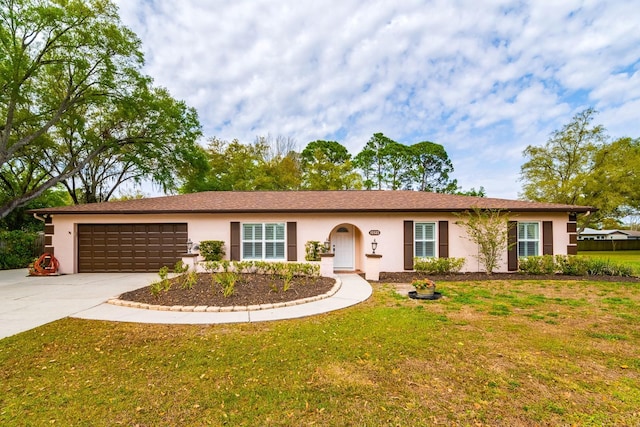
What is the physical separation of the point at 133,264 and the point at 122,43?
10.9 m

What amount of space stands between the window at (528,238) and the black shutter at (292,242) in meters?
8.74

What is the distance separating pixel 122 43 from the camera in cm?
1352

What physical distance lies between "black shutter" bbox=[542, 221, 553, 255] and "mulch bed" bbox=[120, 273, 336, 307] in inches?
340

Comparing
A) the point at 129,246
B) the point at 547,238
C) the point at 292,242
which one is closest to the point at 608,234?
the point at 547,238

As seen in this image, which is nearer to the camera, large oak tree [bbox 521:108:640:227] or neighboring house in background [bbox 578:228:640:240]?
large oak tree [bbox 521:108:640:227]

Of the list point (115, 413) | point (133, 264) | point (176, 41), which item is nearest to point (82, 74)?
point (176, 41)

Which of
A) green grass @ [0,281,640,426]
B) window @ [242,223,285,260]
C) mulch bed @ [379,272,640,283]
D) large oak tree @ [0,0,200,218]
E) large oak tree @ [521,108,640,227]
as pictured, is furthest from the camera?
large oak tree @ [521,108,640,227]

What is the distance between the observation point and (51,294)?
7324 millimetres

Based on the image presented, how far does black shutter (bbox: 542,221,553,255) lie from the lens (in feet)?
35.0

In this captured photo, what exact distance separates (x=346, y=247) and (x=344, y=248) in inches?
3.7

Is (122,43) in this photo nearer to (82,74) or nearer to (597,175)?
(82,74)

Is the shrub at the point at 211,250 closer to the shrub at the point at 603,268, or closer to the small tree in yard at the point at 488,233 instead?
the small tree in yard at the point at 488,233

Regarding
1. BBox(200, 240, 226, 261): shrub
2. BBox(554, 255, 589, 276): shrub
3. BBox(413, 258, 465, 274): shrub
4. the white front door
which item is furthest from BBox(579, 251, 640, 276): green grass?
BBox(200, 240, 226, 261): shrub

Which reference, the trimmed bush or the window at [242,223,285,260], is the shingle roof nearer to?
the window at [242,223,285,260]
